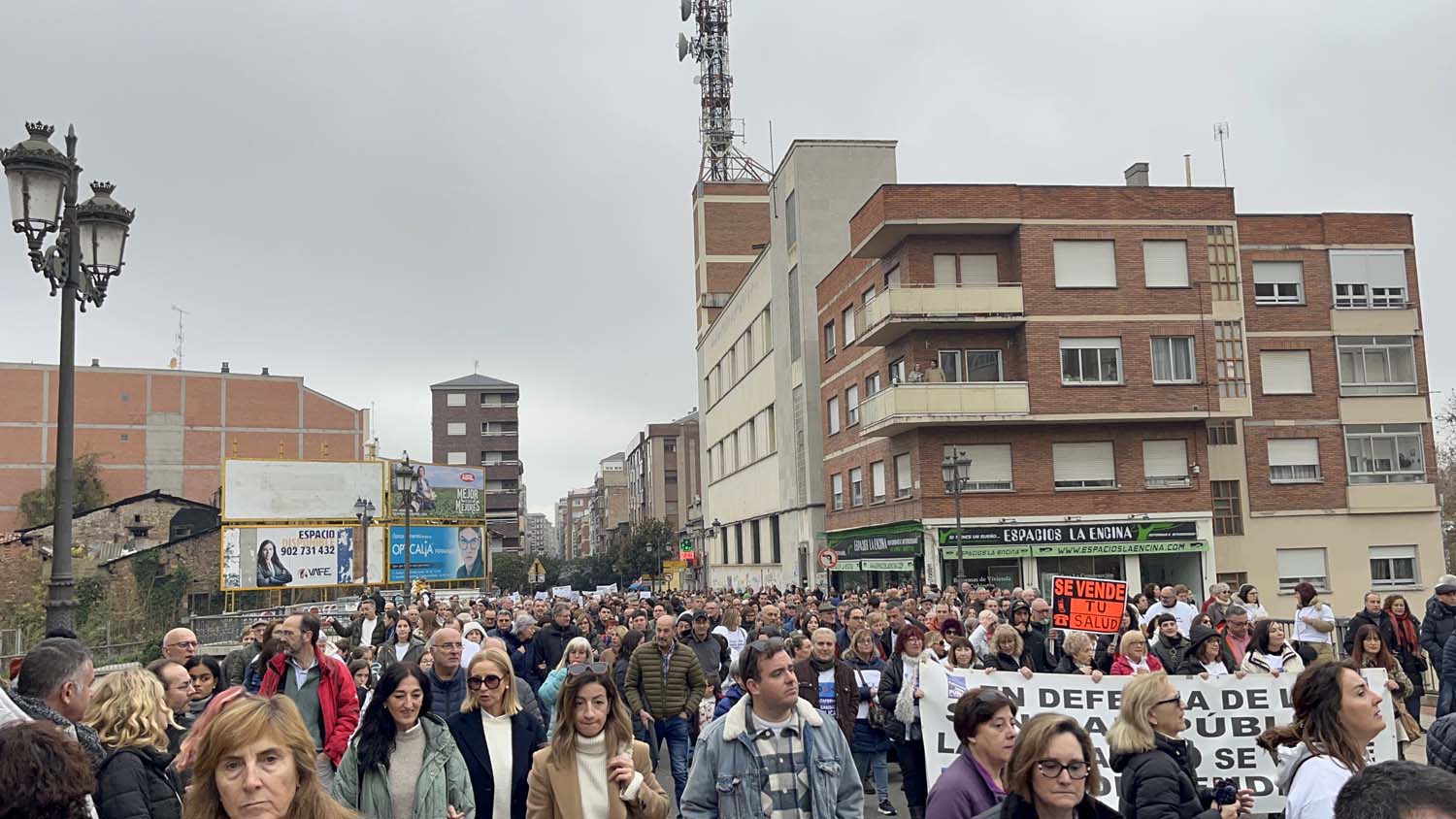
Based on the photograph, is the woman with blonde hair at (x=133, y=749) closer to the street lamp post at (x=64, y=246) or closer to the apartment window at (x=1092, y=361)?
the street lamp post at (x=64, y=246)

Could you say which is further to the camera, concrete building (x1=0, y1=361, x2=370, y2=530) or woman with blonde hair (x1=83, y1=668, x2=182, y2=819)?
concrete building (x1=0, y1=361, x2=370, y2=530)

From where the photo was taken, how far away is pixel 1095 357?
117ft

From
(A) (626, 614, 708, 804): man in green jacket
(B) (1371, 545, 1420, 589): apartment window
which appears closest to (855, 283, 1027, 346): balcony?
(B) (1371, 545, 1420, 589): apartment window

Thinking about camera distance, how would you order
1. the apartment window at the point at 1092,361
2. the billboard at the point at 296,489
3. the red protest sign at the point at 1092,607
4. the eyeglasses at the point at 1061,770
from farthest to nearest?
the billboard at the point at 296,489 → the apartment window at the point at 1092,361 → the red protest sign at the point at 1092,607 → the eyeglasses at the point at 1061,770

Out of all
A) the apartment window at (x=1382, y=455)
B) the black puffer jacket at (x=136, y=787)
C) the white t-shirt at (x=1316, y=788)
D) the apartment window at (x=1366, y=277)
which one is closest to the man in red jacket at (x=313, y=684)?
the black puffer jacket at (x=136, y=787)

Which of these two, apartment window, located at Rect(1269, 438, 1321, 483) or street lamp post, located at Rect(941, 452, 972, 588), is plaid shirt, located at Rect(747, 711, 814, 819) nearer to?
street lamp post, located at Rect(941, 452, 972, 588)

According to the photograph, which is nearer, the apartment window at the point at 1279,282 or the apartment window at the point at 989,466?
the apartment window at the point at 989,466

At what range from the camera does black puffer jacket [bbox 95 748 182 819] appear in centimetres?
455

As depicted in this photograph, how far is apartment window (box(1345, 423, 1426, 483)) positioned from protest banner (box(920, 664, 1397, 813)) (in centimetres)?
3427

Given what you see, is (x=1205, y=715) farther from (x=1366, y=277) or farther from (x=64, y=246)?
(x=1366, y=277)

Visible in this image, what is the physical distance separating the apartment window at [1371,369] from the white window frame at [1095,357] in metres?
9.59

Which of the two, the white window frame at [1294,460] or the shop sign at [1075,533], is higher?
the white window frame at [1294,460]

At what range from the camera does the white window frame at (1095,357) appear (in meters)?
35.2

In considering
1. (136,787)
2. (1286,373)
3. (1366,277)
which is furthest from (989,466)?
(136,787)
